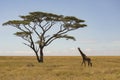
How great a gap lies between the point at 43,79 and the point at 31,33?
1132 inches

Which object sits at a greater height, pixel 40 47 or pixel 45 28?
pixel 45 28

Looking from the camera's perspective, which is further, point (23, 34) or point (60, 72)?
point (23, 34)

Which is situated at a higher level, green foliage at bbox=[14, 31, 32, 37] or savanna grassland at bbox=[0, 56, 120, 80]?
green foliage at bbox=[14, 31, 32, 37]

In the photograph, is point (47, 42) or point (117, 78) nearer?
point (117, 78)

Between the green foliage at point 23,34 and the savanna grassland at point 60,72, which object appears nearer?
the savanna grassland at point 60,72

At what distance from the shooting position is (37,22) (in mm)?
44531

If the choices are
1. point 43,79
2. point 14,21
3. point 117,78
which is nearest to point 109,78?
point 117,78

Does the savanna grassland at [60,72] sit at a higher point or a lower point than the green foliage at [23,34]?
lower

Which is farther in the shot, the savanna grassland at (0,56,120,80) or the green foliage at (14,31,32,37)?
the green foliage at (14,31,32,37)

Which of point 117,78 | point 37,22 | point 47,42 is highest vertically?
point 37,22

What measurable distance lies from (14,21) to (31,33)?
3.39 m

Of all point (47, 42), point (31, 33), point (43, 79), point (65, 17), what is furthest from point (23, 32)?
point (43, 79)

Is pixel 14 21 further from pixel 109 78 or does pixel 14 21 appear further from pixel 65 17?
pixel 109 78

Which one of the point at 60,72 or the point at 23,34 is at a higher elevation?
the point at 23,34
